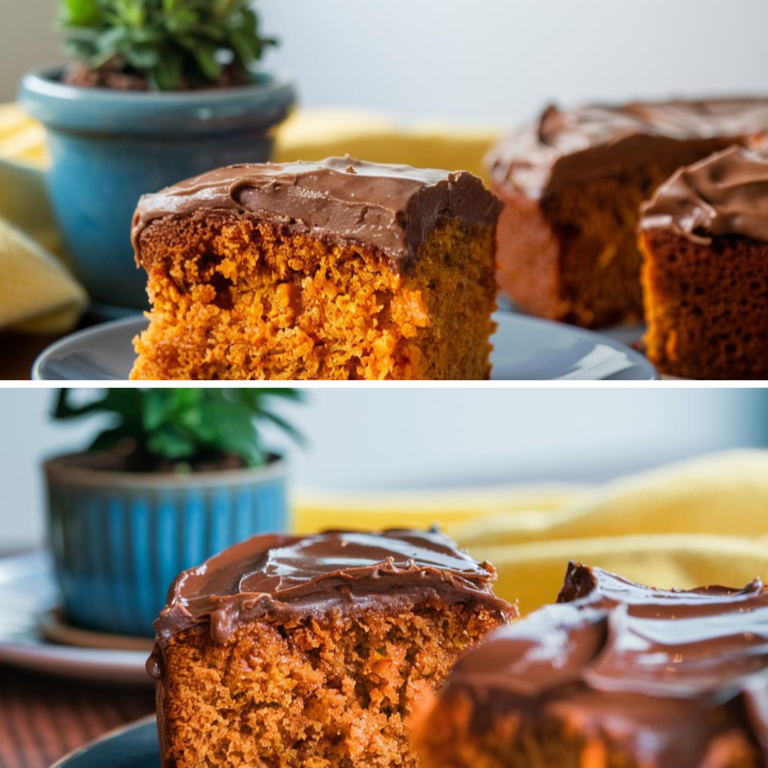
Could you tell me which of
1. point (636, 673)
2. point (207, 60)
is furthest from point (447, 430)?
point (636, 673)

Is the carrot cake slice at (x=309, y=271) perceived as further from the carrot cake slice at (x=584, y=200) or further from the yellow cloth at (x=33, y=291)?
the carrot cake slice at (x=584, y=200)

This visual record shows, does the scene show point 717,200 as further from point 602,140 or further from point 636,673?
point 636,673

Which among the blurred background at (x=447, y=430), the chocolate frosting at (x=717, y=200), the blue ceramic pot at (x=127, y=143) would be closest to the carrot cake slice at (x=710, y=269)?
the chocolate frosting at (x=717, y=200)

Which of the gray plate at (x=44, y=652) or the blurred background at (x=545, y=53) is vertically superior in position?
the blurred background at (x=545, y=53)

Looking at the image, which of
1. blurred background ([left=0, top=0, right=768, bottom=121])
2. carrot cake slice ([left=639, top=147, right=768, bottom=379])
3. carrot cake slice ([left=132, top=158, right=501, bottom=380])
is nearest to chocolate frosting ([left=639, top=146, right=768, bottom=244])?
carrot cake slice ([left=639, top=147, right=768, bottom=379])

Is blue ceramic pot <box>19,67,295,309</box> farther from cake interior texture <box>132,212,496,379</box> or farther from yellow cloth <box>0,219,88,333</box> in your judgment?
cake interior texture <box>132,212,496,379</box>

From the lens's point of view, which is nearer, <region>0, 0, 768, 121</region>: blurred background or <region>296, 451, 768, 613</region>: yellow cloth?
<region>296, 451, 768, 613</region>: yellow cloth
